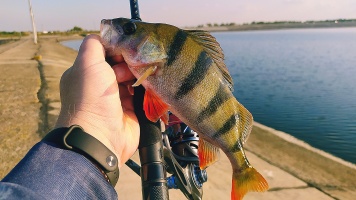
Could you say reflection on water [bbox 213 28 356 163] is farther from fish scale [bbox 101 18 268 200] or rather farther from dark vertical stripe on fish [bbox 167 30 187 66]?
dark vertical stripe on fish [bbox 167 30 187 66]

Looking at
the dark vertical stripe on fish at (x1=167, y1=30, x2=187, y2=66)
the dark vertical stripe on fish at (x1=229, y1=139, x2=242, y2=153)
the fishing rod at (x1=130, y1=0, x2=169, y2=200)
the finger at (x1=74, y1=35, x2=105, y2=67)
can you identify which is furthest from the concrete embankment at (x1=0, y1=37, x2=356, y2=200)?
the dark vertical stripe on fish at (x1=167, y1=30, x2=187, y2=66)

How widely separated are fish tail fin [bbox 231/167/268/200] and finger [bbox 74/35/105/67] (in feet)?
3.63

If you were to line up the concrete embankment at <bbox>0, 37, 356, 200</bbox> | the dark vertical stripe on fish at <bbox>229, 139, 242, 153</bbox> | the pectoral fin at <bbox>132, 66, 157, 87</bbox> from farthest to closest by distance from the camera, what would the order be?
the concrete embankment at <bbox>0, 37, 356, 200</bbox>, the dark vertical stripe on fish at <bbox>229, 139, 242, 153</bbox>, the pectoral fin at <bbox>132, 66, 157, 87</bbox>

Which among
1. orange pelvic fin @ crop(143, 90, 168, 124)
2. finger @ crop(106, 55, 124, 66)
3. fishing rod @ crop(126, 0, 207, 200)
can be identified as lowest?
fishing rod @ crop(126, 0, 207, 200)

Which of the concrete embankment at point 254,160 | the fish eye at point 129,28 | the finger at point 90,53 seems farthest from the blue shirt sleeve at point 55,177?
the concrete embankment at point 254,160

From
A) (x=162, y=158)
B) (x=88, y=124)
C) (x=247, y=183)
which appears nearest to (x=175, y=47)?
(x=88, y=124)

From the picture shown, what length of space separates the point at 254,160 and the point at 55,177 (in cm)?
551

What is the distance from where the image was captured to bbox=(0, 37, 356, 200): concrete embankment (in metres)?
5.10

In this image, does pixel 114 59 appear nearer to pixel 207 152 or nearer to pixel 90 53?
pixel 90 53

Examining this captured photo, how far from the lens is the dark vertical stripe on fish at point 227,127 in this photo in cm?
206

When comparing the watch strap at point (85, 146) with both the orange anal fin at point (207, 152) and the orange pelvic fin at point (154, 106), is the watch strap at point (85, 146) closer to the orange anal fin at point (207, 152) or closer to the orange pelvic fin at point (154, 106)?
the orange pelvic fin at point (154, 106)

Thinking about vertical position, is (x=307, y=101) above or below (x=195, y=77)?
below

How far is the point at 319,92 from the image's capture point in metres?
15.7

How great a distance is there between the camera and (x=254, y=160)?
663 cm
